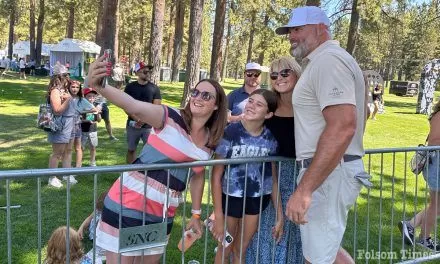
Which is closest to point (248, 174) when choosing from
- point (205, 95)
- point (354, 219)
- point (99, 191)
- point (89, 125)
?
point (205, 95)

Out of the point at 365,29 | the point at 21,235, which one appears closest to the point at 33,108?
the point at 21,235

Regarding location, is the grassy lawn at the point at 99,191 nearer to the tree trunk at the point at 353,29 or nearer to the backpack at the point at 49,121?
the backpack at the point at 49,121

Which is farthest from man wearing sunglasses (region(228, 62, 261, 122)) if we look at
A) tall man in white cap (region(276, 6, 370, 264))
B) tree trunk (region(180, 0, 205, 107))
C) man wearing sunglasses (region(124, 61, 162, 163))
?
tree trunk (region(180, 0, 205, 107))

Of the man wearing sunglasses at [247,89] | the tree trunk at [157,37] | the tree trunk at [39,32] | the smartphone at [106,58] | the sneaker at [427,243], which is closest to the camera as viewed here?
the smartphone at [106,58]

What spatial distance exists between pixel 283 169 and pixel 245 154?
0.34 m

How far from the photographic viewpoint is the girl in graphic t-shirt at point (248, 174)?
327cm

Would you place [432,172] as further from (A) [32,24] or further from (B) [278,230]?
(A) [32,24]

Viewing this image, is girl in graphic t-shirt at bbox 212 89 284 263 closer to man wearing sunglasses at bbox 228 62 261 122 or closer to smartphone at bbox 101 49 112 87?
smartphone at bbox 101 49 112 87

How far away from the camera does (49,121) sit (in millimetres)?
6492

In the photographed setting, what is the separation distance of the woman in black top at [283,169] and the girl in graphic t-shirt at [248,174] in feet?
0.20

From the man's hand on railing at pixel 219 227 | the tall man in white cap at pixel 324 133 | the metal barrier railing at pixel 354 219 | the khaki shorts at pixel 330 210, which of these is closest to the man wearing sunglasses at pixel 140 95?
the metal barrier railing at pixel 354 219

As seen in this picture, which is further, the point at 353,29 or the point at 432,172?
the point at 353,29

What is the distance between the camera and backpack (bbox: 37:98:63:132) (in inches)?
256

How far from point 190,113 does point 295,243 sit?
1371 mm
